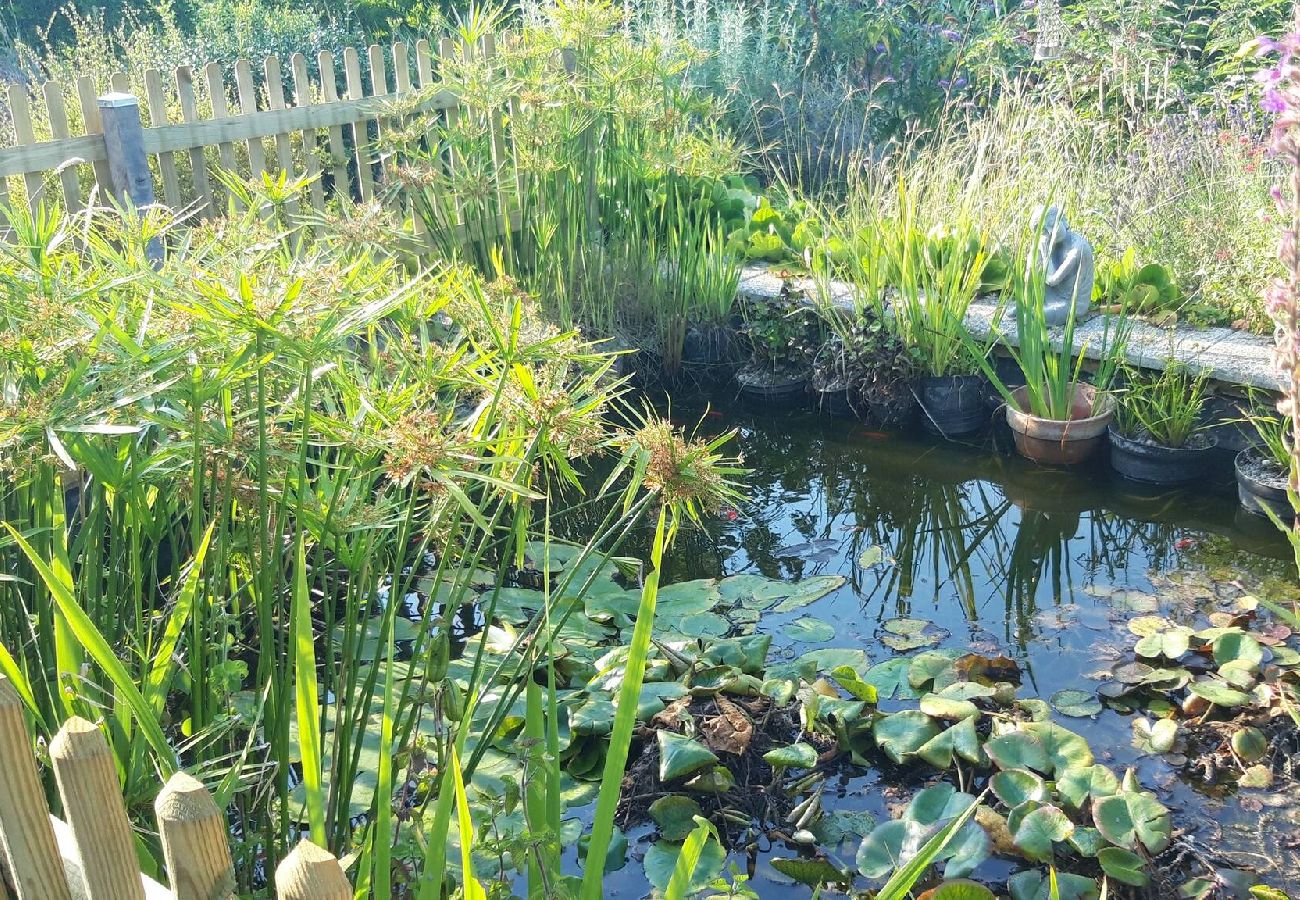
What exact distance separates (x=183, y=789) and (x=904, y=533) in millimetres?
3220

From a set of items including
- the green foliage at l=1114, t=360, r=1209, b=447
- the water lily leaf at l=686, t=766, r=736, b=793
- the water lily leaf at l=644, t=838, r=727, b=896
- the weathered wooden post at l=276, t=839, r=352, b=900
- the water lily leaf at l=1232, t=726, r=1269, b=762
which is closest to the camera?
the weathered wooden post at l=276, t=839, r=352, b=900

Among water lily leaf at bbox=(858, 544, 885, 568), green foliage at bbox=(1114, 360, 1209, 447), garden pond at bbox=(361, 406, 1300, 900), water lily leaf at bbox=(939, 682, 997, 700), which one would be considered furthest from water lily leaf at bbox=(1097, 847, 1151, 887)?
green foliage at bbox=(1114, 360, 1209, 447)

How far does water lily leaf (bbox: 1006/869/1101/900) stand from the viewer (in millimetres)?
2088

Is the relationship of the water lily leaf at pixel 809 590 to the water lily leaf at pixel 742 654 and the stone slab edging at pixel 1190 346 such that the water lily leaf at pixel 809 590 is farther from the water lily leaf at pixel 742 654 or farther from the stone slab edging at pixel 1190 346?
the stone slab edging at pixel 1190 346

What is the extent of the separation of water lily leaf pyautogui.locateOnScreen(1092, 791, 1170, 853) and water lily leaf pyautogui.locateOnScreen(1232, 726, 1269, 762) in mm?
362

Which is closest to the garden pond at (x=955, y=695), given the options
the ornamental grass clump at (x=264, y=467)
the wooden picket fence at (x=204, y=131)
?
the ornamental grass clump at (x=264, y=467)

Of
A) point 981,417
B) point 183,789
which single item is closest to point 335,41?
point 981,417

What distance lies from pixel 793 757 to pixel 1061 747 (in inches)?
22.9

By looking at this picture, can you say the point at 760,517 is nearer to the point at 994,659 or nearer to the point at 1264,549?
the point at 994,659

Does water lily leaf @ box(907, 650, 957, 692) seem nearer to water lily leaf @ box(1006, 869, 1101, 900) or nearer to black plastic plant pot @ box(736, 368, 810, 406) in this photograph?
water lily leaf @ box(1006, 869, 1101, 900)

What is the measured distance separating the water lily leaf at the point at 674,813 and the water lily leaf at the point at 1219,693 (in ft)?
4.05

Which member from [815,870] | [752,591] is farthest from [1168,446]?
[815,870]

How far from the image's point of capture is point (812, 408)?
506 cm

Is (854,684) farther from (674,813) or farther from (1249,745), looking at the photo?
(1249,745)
